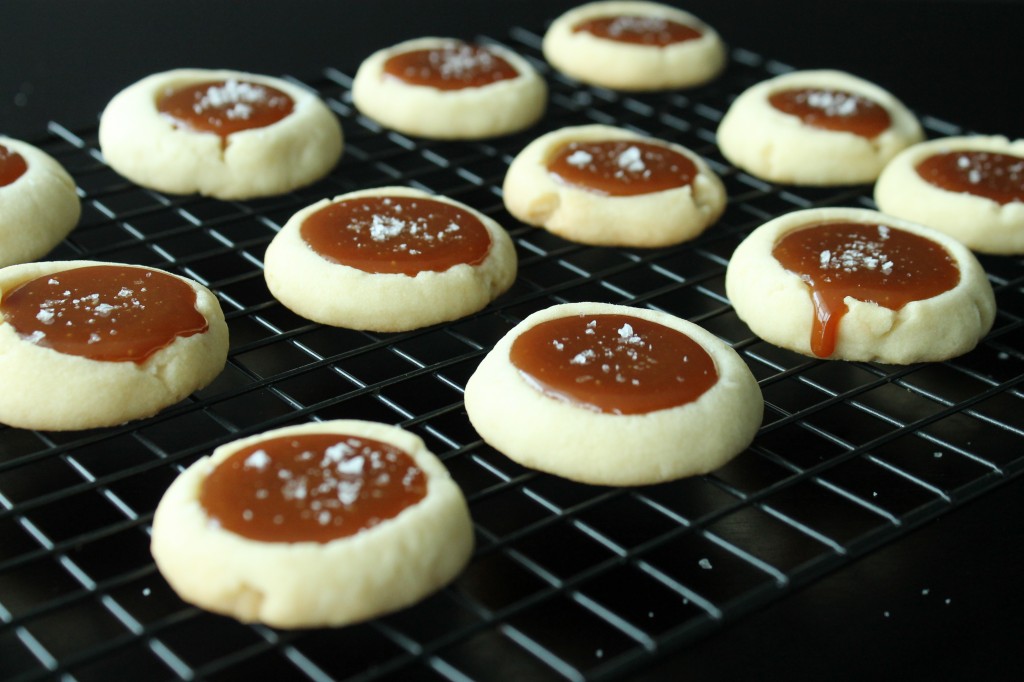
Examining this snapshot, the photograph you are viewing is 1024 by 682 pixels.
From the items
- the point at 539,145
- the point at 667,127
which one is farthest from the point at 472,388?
the point at 667,127

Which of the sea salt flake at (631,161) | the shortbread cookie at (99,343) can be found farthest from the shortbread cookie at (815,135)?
the shortbread cookie at (99,343)

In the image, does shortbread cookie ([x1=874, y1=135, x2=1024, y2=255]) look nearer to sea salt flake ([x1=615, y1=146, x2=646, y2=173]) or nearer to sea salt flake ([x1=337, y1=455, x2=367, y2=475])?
sea salt flake ([x1=615, y1=146, x2=646, y2=173])

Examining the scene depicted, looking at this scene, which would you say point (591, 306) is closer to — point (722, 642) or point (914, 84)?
point (722, 642)

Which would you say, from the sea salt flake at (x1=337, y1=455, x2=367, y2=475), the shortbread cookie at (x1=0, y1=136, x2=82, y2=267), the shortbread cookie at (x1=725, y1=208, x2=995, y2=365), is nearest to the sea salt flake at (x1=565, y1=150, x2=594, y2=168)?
the shortbread cookie at (x1=725, y1=208, x2=995, y2=365)

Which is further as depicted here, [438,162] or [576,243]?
[438,162]

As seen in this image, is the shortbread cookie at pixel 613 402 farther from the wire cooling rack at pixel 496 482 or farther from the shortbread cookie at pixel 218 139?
the shortbread cookie at pixel 218 139
